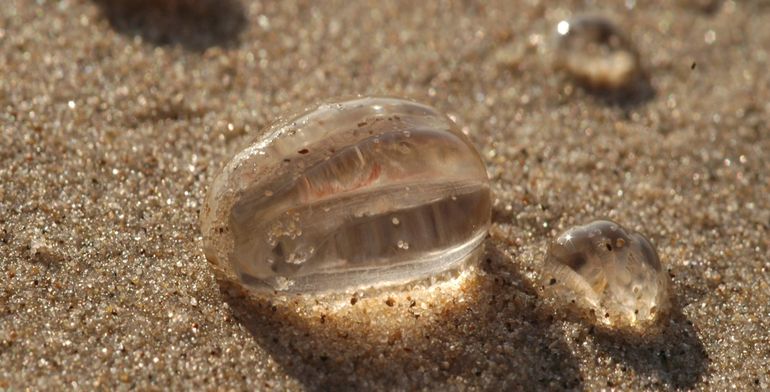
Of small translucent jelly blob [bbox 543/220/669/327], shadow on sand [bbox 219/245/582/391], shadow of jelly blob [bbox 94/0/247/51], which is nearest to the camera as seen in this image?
shadow on sand [bbox 219/245/582/391]

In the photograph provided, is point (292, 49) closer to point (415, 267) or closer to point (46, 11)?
point (46, 11)

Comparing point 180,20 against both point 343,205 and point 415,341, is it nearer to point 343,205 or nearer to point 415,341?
point 343,205

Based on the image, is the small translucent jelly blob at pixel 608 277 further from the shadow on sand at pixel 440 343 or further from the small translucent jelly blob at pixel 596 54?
the small translucent jelly blob at pixel 596 54

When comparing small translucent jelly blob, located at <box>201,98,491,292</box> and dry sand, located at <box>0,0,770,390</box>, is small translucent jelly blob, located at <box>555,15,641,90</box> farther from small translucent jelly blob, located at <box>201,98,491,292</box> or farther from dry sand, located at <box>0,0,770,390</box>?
small translucent jelly blob, located at <box>201,98,491,292</box>

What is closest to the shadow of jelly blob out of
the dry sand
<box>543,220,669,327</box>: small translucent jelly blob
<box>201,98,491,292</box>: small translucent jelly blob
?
the dry sand

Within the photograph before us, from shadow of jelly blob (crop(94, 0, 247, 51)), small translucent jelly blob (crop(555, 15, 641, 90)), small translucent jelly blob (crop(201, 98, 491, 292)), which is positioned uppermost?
small translucent jelly blob (crop(201, 98, 491, 292))

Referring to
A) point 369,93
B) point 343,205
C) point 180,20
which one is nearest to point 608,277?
point 343,205
